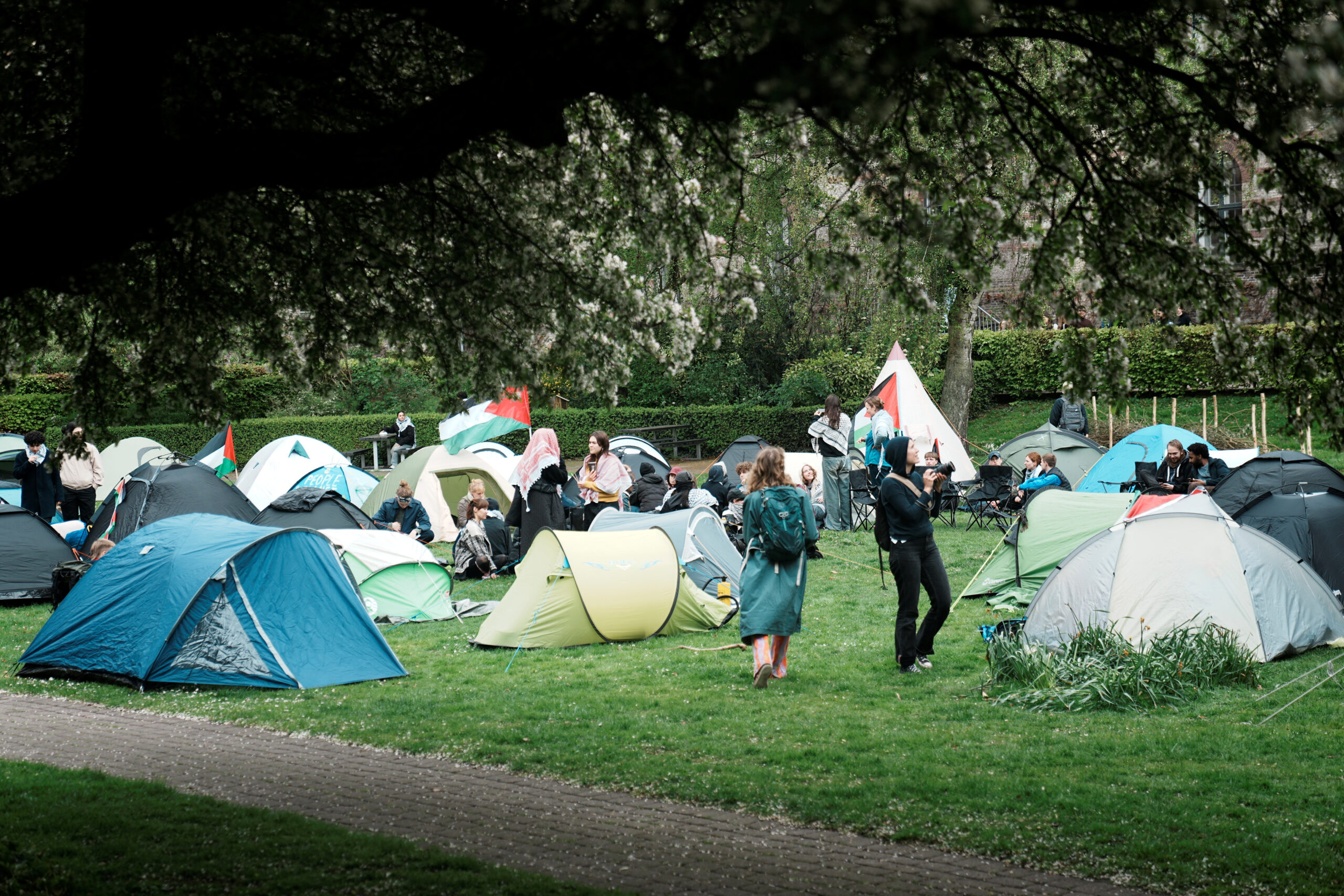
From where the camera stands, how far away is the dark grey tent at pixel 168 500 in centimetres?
1543

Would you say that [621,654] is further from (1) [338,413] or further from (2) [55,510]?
(1) [338,413]

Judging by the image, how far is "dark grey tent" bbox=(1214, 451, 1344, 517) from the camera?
448 inches

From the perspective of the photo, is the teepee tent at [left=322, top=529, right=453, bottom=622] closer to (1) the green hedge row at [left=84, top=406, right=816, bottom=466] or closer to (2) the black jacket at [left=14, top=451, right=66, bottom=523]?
(2) the black jacket at [left=14, top=451, right=66, bottom=523]

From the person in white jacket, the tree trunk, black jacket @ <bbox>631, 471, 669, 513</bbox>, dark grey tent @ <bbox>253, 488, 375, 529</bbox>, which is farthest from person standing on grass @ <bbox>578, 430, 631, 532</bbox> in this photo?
the tree trunk

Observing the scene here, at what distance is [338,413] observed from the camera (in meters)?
32.6

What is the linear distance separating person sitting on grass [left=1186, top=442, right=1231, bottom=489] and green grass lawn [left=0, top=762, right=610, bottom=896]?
11.7 metres

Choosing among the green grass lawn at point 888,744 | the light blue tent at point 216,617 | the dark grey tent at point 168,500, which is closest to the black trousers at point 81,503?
the dark grey tent at point 168,500

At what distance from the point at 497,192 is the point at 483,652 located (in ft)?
16.5

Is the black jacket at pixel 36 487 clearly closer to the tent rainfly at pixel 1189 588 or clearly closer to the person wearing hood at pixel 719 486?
the person wearing hood at pixel 719 486

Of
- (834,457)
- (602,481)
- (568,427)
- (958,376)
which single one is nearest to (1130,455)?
(834,457)

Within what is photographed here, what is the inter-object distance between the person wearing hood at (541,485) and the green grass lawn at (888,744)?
361cm

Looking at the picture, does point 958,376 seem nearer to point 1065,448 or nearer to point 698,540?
point 1065,448

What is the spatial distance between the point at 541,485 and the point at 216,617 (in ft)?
18.0

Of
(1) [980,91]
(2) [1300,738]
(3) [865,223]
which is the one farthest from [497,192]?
(2) [1300,738]
